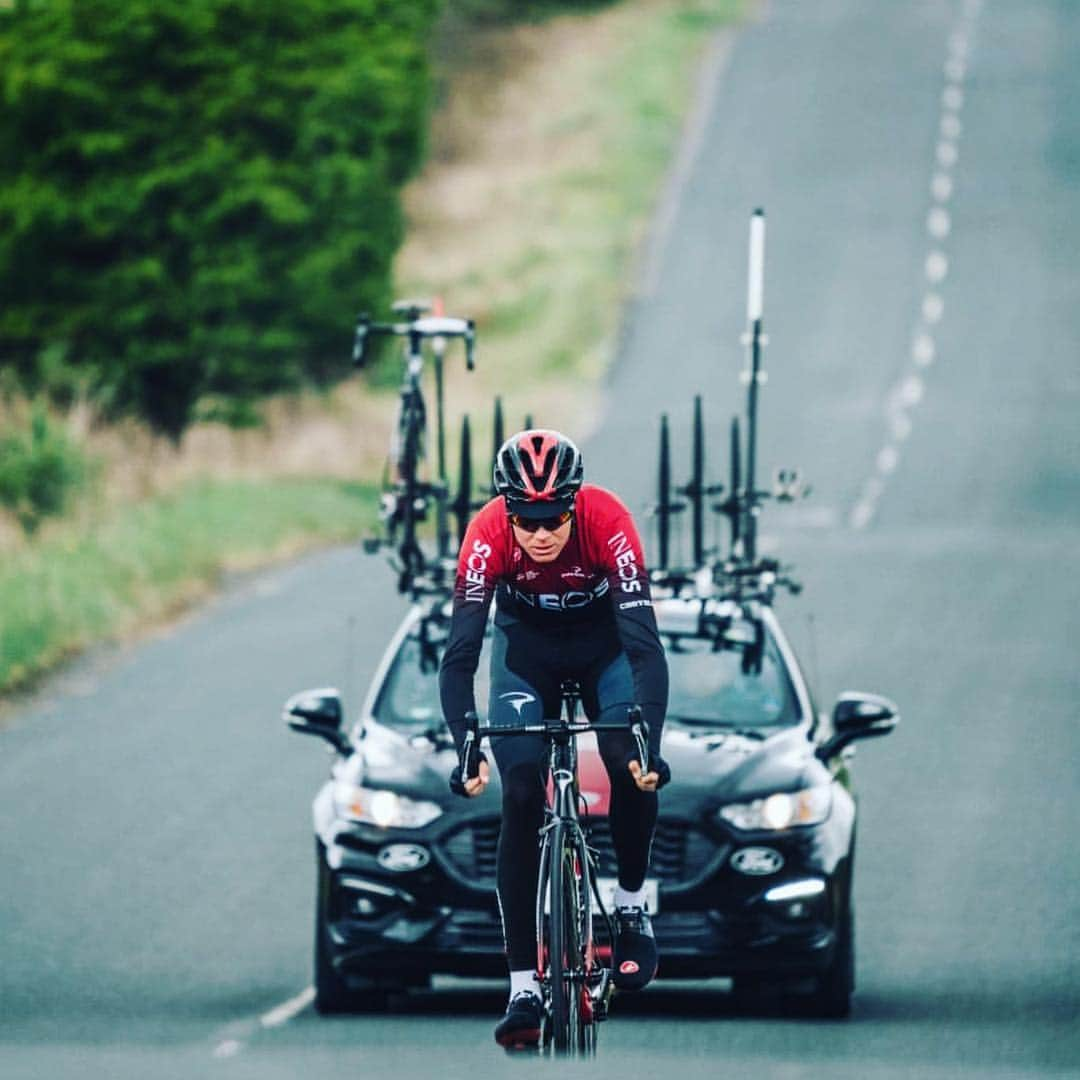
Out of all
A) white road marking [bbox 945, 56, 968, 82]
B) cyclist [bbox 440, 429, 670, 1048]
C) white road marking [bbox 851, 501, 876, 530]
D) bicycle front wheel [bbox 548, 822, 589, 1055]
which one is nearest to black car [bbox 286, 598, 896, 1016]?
cyclist [bbox 440, 429, 670, 1048]

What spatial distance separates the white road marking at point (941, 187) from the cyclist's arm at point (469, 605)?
4937 cm

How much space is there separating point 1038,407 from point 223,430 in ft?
41.0

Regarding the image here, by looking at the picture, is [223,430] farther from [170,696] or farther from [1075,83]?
[1075,83]

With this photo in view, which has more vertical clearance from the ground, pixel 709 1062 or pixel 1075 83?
pixel 1075 83

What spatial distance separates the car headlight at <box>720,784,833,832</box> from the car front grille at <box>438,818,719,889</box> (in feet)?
0.46

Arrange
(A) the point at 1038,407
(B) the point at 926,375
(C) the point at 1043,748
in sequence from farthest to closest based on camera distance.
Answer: (B) the point at 926,375, (A) the point at 1038,407, (C) the point at 1043,748

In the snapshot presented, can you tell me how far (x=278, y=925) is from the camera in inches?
535

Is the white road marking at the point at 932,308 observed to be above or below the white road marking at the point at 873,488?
above

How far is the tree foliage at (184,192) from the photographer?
37625 millimetres

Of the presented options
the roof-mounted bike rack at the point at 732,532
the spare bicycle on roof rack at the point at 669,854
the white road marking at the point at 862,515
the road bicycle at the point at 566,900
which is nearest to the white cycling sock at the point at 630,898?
the road bicycle at the point at 566,900

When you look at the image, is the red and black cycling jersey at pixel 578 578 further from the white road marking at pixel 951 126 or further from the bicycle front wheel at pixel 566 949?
the white road marking at pixel 951 126

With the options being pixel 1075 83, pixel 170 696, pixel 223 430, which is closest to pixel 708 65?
pixel 1075 83

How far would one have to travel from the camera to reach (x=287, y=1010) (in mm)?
11336

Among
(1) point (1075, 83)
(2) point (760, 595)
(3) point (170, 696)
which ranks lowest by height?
(3) point (170, 696)
